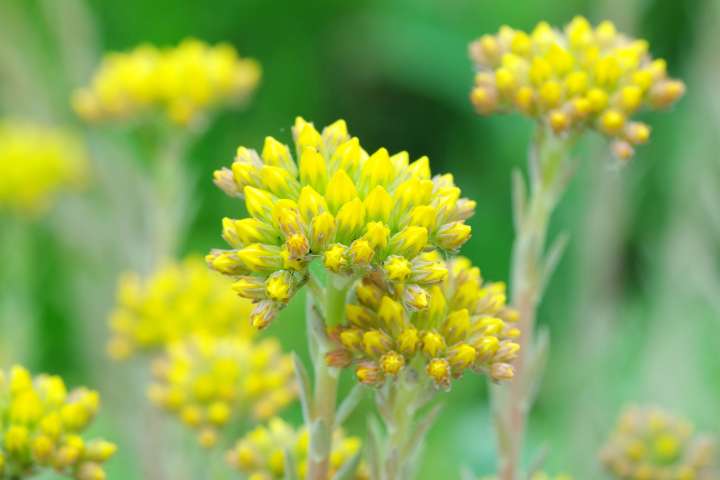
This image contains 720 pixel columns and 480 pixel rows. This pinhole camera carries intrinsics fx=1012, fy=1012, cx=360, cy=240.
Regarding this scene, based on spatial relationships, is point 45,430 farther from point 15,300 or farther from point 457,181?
point 457,181

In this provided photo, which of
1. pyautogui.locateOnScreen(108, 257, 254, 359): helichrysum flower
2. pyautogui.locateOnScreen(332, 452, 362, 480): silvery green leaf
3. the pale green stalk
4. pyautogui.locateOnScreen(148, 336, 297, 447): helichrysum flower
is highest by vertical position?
pyautogui.locateOnScreen(108, 257, 254, 359): helichrysum flower

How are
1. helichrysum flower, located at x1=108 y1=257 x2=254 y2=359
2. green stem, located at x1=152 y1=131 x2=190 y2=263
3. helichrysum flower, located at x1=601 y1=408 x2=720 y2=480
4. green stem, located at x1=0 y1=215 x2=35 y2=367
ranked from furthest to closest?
green stem, located at x1=0 y1=215 x2=35 y2=367 < green stem, located at x1=152 y1=131 x2=190 y2=263 < helichrysum flower, located at x1=108 y1=257 x2=254 y2=359 < helichrysum flower, located at x1=601 y1=408 x2=720 y2=480

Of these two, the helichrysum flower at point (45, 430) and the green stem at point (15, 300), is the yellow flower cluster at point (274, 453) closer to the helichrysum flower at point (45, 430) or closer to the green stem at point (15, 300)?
the helichrysum flower at point (45, 430)

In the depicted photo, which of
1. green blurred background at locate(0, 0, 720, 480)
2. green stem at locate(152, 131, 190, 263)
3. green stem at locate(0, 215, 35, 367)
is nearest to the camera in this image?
green stem at locate(152, 131, 190, 263)

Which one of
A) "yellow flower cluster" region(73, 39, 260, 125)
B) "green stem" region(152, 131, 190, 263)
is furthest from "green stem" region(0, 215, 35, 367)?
"yellow flower cluster" region(73, 39, 260, 125)

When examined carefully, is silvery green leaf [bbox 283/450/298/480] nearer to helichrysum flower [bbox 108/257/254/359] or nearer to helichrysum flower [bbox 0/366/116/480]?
helichrysum flower [bbox 0/366/116/480]
